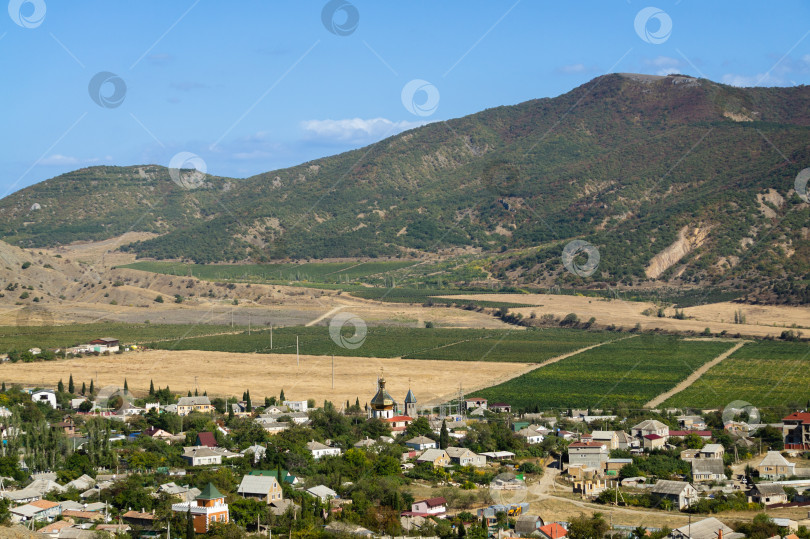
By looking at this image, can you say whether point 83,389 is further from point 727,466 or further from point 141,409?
point 727,466

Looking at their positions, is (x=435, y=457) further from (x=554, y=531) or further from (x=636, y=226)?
(x=636, y=226)

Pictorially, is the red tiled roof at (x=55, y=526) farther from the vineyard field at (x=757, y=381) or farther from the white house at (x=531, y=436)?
the vineyard field at (x=757, y=381)

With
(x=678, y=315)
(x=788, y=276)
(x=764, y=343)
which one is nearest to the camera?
(x=764, y=343)

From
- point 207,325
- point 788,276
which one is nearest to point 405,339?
point 207,325

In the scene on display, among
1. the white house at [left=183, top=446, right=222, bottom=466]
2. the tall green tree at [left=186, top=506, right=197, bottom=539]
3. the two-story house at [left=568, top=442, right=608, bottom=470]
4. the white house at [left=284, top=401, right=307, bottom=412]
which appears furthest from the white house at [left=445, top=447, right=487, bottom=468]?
the tall green tree at [left=186, top=506, right=197, bottom=539]

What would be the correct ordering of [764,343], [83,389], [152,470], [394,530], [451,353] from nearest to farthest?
[394,530] → [152,470] → [83,389] → [451,353] → [764,343]

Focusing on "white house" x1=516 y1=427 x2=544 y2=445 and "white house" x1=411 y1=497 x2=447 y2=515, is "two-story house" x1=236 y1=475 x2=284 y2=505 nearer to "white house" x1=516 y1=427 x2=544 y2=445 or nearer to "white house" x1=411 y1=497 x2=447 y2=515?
"white house" x1=411 y1=497 x2=447 y2=515

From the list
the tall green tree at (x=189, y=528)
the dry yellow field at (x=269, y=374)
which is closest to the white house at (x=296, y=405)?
the dry yellow field at (x=269, y=374)
